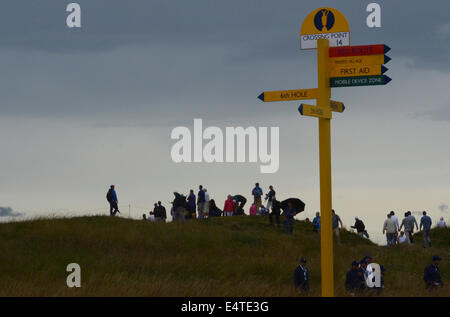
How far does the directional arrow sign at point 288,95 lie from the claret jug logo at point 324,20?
149 cm

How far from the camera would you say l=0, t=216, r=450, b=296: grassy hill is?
25547 millimetres

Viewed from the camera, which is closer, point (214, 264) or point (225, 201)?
point (214, 264)

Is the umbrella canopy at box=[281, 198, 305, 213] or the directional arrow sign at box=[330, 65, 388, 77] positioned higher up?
the directional arrow sign at box=[330, 65, 388, 77]

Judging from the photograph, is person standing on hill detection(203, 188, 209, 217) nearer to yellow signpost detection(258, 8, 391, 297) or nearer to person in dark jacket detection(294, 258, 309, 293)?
person in dark jacket detection(294, 258, 309, 293)

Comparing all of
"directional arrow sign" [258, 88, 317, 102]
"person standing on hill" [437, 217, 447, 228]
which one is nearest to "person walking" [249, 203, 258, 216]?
"person standing on hill" [437, 217, 447, 228]

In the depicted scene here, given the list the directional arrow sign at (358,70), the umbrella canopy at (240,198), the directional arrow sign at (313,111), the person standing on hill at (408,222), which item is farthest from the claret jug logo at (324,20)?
the umbrella canopy at (240,198)

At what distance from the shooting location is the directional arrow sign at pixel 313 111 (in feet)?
51.8

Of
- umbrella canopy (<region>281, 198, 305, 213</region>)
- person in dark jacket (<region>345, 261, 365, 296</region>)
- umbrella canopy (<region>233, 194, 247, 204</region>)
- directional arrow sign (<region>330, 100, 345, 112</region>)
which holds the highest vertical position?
directional arrow sign (<region>330, 100, 345, 112</region>)

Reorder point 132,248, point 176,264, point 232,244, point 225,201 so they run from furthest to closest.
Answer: point 225,201 < point 232,244 < point 132,248 < point 176,264
